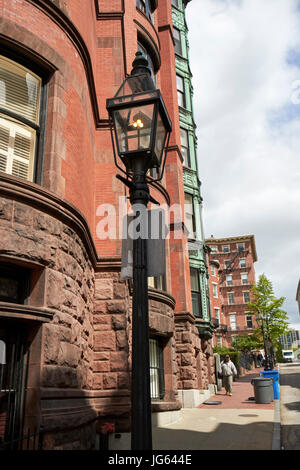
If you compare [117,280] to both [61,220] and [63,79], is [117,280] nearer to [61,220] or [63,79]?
[61,220]

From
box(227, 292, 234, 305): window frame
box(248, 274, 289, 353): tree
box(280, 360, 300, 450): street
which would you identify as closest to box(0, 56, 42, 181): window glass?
box(280, 360, 300, 450): street

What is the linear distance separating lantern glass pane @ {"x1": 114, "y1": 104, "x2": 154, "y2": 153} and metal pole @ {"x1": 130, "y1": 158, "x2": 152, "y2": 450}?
491 mm

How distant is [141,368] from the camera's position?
374 centimetres

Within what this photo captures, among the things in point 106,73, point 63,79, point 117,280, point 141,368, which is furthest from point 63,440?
point 106,73

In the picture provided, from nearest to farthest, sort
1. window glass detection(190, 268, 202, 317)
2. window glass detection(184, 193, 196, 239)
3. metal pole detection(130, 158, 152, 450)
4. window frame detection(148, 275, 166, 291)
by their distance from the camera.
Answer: metal pole detection(130, 158, 152, 450), window frame detection(148, 275, 166, 291), window glass detection(190, 268, 202, 317), window glass detection(184, 193, 196, 239)

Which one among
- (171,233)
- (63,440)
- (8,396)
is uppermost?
(171,233)

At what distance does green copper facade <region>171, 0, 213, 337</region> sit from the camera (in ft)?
68.8

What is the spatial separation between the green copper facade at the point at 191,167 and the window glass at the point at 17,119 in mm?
14567

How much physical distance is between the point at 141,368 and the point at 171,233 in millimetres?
14660

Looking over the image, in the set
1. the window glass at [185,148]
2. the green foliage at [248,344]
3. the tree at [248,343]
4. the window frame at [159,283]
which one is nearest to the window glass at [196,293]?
the window frame at [159,283]

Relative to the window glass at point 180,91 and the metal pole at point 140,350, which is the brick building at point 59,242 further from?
the window glass at point 180,91

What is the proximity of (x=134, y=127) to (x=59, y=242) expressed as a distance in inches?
131

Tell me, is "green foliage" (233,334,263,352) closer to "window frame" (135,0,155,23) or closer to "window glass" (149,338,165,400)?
"window glass" (149,338,165,400)

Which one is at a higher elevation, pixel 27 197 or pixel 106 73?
pixel 106 73
